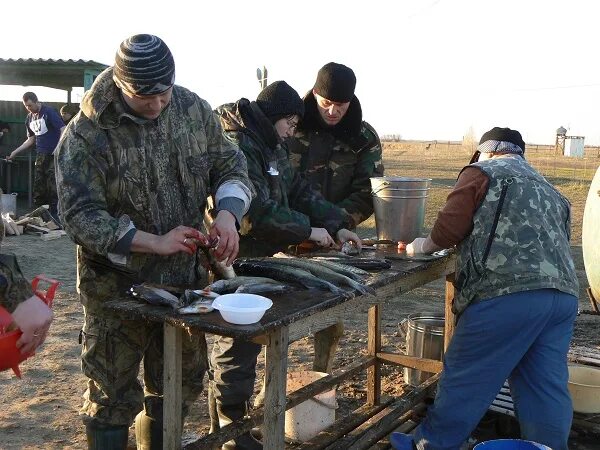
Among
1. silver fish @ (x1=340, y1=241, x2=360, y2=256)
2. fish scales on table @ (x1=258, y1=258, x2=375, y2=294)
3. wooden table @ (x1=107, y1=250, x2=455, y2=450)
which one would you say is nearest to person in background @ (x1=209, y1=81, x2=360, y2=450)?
silver fish @ (x1=340, y1=241, x2=360, y2=256)

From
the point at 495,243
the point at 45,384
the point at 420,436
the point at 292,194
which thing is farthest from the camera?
the point at 45,384

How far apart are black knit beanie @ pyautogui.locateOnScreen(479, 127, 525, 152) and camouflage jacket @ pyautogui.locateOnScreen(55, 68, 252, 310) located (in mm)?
1650

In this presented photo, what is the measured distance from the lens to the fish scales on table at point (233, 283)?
3.21 metres

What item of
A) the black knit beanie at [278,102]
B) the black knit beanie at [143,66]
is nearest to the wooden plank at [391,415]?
the black knit beanie at [278,102]

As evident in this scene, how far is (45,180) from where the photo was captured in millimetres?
13352

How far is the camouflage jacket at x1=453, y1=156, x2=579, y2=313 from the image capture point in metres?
3.69

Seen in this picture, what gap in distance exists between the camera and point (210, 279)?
3854 millimetres

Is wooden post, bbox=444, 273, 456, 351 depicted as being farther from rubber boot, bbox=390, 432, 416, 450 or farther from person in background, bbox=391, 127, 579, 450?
person in background, bbox=391, 127, 579, 450

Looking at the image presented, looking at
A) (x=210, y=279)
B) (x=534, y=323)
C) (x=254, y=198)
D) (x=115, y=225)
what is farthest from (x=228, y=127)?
(x=534, y=323)

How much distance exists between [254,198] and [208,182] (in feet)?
1.72

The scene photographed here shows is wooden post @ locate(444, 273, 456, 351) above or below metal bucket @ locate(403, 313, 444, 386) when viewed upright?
above

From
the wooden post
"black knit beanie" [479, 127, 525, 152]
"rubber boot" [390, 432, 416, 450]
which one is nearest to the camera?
"black knit beanie" [479, 127, 525, 152]

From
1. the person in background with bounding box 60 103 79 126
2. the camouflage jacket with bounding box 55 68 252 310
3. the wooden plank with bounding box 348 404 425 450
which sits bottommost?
the wooden plank with bounding box 348 404 425 450

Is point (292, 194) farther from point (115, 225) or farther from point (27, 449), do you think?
point (27, 449)
